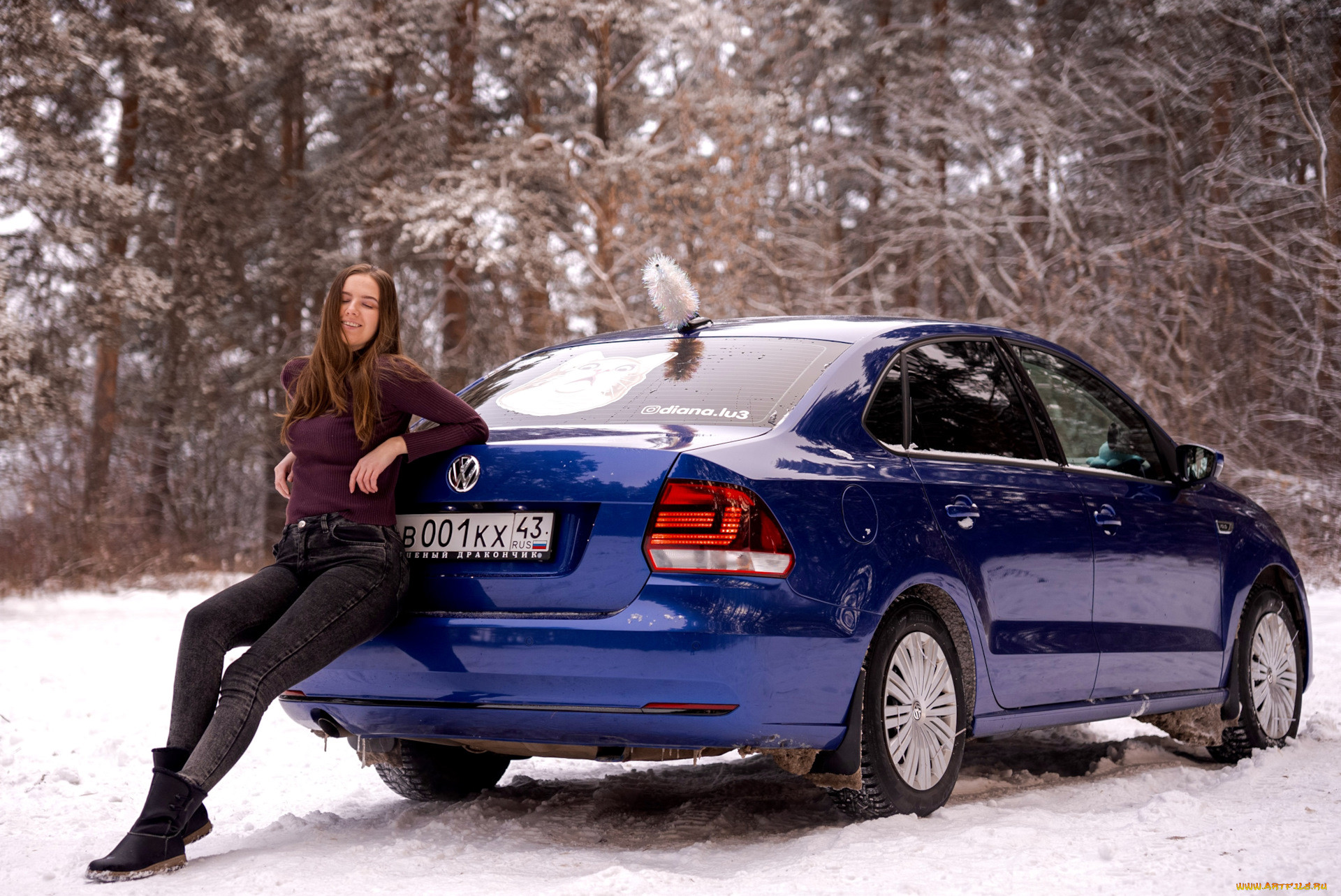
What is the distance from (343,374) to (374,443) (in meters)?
0.29

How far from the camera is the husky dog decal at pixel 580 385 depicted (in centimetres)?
464

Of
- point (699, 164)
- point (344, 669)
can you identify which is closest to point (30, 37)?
point (699, 164)

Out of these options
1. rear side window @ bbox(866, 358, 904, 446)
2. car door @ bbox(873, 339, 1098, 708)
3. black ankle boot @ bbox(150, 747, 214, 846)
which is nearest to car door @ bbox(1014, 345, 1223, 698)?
car door @ bbox(873, 339, 1098, 708)

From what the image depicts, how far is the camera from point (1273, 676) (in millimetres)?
6441

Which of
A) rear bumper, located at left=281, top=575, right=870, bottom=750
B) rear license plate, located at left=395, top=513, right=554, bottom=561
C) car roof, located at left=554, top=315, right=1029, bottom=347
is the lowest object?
rear bumper, located at left=281, top=575, right=870, bottom=750

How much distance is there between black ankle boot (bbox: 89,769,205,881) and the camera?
3.82m

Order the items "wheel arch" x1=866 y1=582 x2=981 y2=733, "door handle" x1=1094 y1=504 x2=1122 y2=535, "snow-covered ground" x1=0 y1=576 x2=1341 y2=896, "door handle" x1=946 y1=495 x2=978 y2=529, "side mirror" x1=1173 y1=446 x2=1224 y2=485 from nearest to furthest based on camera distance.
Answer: "snow-covered ground" x1=0 y1=576 x2=1341 y2=896 → "wheel arch" x1=866 y1=582 x2=981 y2=733 → "door handle" x1=946 y1=495 x2=978 y2=529 → "door handle" x1=1094 y1=504 x2=1122 y2=535 → "side mirror" x1=1173 y1=446 x2=1224 y2=485

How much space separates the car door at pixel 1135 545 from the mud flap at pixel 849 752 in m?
1.60

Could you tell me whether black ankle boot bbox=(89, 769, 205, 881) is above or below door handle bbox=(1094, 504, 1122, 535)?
below

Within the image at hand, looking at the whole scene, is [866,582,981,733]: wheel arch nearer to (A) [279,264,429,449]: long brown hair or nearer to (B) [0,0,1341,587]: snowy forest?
(A) [279,264,429,449]: long brown hair

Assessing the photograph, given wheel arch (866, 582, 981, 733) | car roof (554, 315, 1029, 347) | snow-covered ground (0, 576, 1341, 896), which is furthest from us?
car roof (554, 315, 1029, 347)

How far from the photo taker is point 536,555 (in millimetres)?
4016

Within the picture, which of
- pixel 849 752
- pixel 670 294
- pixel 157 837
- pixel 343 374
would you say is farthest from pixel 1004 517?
pixel 157 837

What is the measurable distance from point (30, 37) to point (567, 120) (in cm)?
1057
